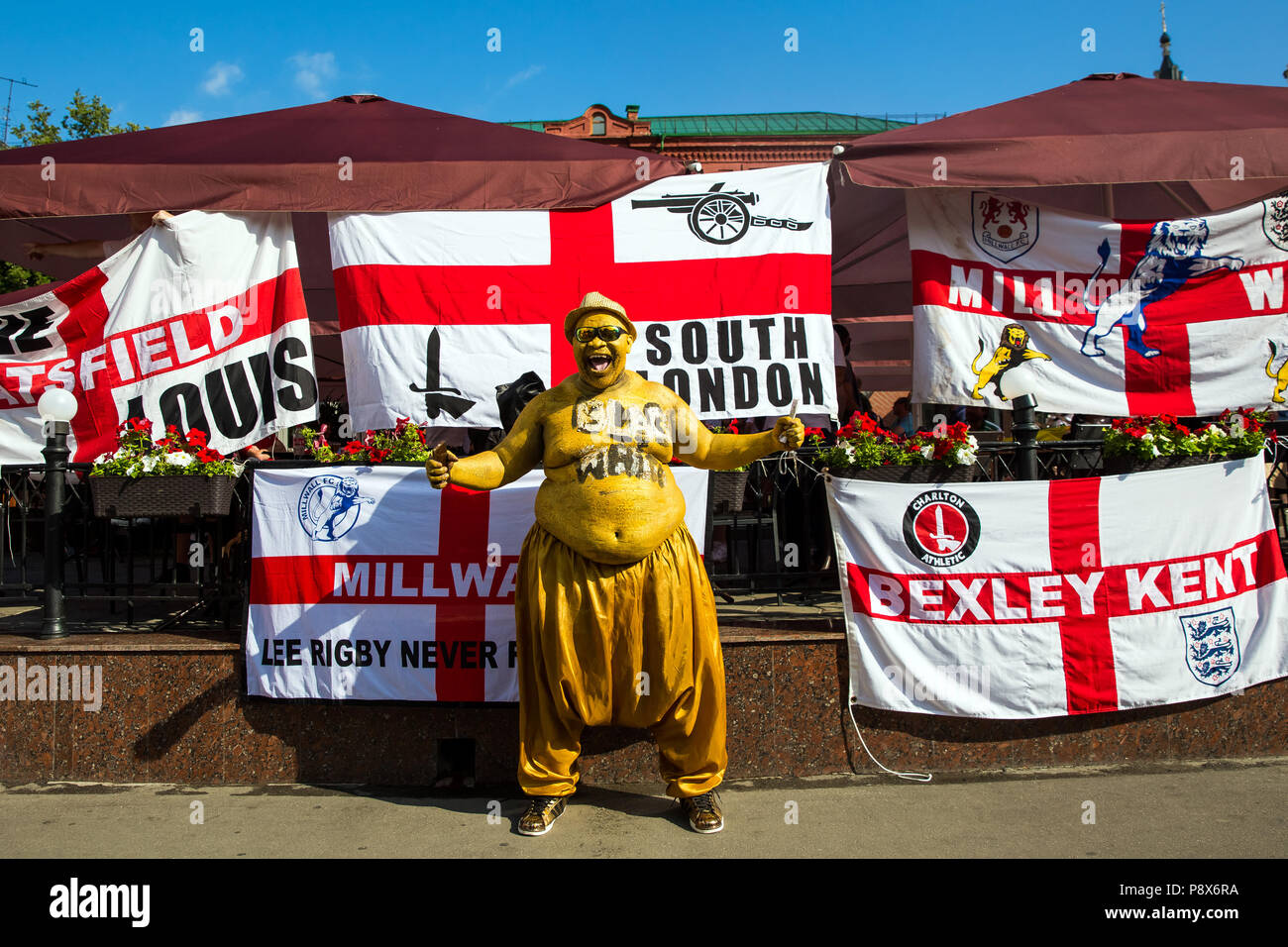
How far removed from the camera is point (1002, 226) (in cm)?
564

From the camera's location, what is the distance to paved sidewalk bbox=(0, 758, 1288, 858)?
3.71 m

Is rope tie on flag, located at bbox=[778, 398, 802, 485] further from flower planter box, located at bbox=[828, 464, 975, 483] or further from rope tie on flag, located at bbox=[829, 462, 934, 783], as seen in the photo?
rope tie on flag, located at bbox=[829, 462, 934, 783]

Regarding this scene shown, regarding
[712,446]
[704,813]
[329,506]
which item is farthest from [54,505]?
[704,813]

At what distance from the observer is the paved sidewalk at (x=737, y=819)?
3707 mm

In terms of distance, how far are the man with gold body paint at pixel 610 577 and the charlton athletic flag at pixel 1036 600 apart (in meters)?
0.99

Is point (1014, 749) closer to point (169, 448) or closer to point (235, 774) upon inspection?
point (235, 774)

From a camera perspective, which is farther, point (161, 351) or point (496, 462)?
point (161, 351)

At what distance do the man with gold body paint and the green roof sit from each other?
84.2 feet

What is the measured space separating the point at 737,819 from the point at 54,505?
381 cm

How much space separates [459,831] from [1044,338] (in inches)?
166

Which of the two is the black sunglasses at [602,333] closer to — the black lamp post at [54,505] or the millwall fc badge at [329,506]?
the millwall fc badge at [329,506]

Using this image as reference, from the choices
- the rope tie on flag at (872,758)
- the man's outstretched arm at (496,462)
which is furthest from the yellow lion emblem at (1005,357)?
the man's outstretched arm at (496,462)

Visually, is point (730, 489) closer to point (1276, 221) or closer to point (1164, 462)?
point (1164, 462)

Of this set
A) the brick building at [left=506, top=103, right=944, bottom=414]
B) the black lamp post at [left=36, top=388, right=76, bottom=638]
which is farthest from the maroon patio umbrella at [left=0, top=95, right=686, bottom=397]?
the brick building at [left=506, top=103, right=944, bottom=414]
